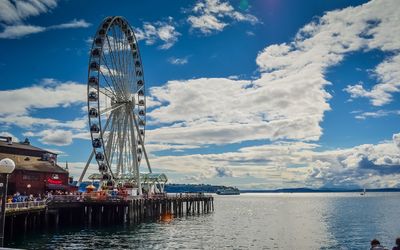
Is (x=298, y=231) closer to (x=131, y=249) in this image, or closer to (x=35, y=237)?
(x=131, y=249)

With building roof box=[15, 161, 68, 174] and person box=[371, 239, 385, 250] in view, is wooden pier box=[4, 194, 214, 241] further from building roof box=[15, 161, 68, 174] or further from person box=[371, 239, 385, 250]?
person box=[371, 239, 385, 250]

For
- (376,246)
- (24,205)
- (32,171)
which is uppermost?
(32,171)

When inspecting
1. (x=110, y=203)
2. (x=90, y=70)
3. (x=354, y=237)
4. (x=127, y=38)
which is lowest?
(x=354, y=237)

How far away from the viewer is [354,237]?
49.6m

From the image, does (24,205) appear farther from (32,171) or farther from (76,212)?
(32,171)

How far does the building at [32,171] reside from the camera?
5738 centimetres

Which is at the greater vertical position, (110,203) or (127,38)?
(127,38)

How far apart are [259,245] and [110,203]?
21572 millimetres

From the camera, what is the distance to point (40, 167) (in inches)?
2438

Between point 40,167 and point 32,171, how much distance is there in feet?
8.57

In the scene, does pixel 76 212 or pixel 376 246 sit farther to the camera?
pixel 76 212

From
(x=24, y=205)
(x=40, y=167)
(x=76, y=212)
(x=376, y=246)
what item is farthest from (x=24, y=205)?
(x=376, y=246)

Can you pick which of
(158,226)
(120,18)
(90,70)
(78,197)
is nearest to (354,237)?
(158,226)

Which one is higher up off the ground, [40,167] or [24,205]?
[40,167]
